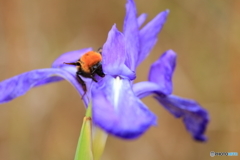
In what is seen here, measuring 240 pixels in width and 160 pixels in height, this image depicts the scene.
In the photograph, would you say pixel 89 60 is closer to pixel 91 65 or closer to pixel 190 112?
pixel 91 65

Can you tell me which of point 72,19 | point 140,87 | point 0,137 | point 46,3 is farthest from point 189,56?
point 140,87

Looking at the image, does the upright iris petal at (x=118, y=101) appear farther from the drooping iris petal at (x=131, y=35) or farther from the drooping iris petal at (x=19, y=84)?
the drooping iris petal at (x=19, y=84)

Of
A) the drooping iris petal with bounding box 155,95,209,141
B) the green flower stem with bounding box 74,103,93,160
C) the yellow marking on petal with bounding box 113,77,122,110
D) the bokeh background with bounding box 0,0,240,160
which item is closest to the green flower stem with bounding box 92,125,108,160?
the green flower stem with bounding box 74,103,93,160

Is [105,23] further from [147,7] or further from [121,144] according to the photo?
[121,144]

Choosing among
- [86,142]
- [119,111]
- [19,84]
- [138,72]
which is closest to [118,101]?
[119,111]

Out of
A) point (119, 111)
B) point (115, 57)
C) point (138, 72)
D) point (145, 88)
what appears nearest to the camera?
point (119, 111)

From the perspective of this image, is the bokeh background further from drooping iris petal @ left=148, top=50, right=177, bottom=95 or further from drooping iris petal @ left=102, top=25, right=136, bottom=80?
drooping iris petal @ left=102, top=25, right=136, bottom=80

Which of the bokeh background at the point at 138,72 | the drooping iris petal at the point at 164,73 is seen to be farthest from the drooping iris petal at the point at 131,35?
the bokeh background at the point at 138,72
